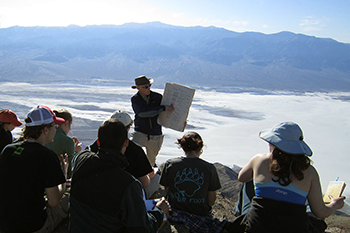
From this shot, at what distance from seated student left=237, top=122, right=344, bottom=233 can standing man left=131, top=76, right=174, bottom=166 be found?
2.01 m

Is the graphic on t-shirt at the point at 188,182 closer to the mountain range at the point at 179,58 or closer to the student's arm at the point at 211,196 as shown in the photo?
the student's arm at the point at 211,196

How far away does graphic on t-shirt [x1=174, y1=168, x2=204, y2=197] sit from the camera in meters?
2.32

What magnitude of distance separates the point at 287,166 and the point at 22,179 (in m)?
1.61

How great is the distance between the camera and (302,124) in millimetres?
14281

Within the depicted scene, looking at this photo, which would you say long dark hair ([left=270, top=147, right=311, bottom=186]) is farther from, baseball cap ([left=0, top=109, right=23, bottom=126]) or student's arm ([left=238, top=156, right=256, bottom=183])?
baseball cap ([left=0, top=109, right=23, bottom=126])

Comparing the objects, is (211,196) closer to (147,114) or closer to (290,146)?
(290,146)

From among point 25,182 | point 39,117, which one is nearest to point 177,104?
point 39,117

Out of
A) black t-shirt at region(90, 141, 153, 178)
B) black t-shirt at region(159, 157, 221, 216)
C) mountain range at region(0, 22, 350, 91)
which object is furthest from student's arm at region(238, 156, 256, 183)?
mountain range at region(0, 22, 350, 91)

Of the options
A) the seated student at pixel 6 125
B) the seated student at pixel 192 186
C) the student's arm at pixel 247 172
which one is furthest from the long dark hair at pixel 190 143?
the seated student at pixel 6 125

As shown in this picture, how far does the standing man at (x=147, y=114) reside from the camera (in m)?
3.65

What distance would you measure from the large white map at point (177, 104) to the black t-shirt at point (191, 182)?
1.34 m

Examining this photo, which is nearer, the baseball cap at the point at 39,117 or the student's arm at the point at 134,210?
the student's arm at the point at 134,210

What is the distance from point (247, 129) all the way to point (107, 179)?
12074mm

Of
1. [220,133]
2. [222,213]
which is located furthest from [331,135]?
[222,213]
